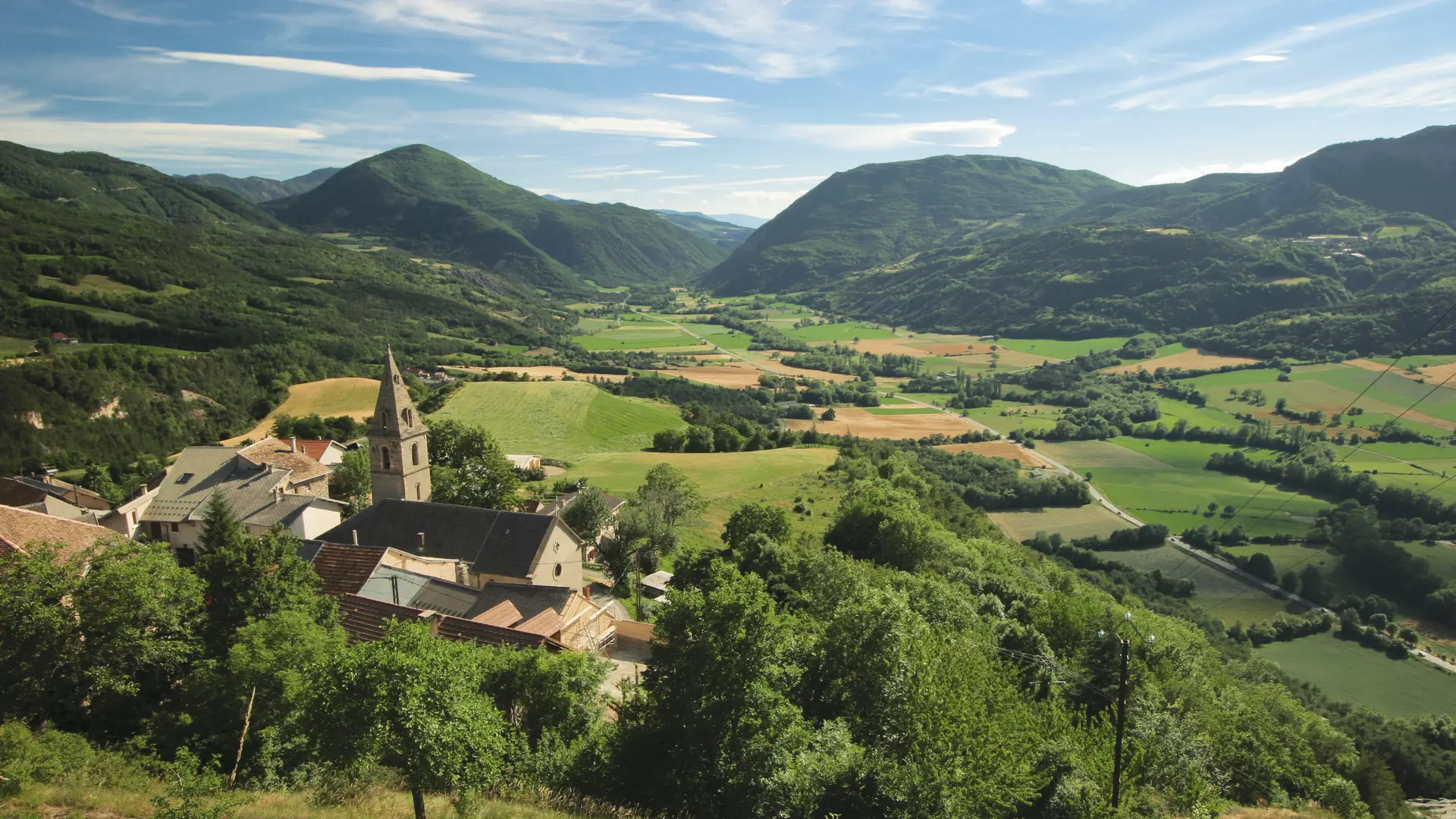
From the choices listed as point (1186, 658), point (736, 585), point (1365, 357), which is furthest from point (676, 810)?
point (1365, 357)

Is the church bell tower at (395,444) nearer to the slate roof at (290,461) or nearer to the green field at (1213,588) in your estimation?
the slate roof at (290,461)

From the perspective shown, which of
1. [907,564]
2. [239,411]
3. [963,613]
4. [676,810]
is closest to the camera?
[676,810]

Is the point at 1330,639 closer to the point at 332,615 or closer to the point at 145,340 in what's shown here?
the point at 332,615

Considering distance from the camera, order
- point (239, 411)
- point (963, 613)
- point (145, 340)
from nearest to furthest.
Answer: point (963, 613), point (239, 411), point (145, 340)

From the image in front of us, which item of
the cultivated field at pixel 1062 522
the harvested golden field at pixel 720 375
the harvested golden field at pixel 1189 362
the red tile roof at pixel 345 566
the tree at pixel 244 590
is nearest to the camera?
the tree at pixel 244 590

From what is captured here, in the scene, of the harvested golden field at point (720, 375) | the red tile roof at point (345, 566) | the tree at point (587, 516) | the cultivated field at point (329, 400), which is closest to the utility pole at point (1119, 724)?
the red tile roof at point (345, 566)

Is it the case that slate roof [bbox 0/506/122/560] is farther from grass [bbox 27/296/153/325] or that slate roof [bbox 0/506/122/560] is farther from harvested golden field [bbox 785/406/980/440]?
grass [bbox 27/296/153/325]

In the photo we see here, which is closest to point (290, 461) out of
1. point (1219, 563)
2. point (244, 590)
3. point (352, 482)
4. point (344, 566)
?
point (352, 482)
